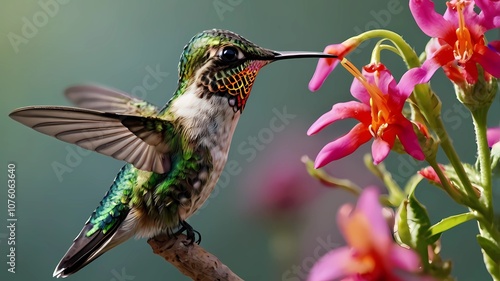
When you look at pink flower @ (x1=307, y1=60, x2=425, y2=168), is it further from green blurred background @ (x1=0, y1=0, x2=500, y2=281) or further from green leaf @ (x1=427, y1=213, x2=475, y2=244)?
green blurred background @ (x1=0, y1=0, x2=500, y2=281)

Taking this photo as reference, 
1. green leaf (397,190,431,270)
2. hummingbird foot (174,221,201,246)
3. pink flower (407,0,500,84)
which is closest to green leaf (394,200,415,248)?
green leaf (397,190,431,270)

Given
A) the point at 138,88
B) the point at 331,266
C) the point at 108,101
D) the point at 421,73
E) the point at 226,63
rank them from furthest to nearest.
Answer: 1. the point at 138,88
2. the point at 108,101
3. the point at 226,63
4. the point at 421,73
5. the point at 331,266

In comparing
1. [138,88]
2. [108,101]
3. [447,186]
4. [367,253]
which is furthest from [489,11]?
[138,88]

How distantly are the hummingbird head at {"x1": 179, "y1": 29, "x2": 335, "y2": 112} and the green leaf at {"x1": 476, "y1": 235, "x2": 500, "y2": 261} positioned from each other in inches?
10.0

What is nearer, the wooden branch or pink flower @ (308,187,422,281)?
pink flower @ (308,187,422,281)

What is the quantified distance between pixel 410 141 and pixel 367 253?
0.16 metres

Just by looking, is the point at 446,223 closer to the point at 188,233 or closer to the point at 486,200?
the point at 486,200

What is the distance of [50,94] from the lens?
1.55 m

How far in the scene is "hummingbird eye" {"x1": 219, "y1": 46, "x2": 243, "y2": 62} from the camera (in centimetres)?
61

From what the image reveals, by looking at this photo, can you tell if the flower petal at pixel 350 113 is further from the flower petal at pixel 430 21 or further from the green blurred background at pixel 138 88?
the green blurred background at pixel 138 88

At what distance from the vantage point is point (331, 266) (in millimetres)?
277

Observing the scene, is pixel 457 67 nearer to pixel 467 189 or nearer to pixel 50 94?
pixel 467 189

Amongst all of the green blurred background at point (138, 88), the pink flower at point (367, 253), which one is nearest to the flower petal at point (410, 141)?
the pink flower at point (367, 253)

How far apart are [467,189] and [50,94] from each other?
129 centimetres
